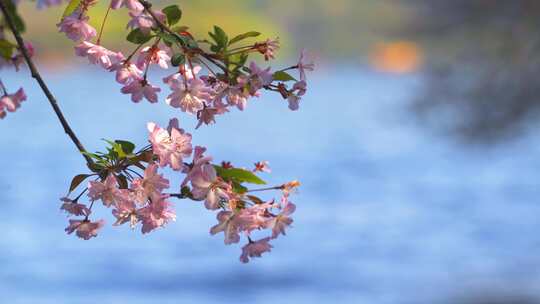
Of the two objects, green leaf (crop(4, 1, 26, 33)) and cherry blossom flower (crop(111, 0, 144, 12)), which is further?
green leaf (crop(4, 1, 26, 33))

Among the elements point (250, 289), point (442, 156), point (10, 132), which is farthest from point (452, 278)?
point (10, 132)

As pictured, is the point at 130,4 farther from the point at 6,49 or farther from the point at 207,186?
the point at 6,49

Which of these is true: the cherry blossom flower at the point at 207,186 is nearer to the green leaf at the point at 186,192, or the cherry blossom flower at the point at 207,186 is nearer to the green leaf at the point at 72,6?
the green leaf at the point at 186,192

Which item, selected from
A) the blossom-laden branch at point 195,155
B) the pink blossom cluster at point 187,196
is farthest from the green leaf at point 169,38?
the pink blossom cluster at point 187,196

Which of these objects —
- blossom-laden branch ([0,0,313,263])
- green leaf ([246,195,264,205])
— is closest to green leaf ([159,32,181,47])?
blossom-laden branch ([0,0,313,263])

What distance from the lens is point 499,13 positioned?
8352 millimetres

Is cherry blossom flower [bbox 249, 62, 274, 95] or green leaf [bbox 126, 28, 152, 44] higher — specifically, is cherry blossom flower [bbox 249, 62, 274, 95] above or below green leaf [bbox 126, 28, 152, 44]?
below

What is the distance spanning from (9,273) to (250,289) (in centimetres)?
349

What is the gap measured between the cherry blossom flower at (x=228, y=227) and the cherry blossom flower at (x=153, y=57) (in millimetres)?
242

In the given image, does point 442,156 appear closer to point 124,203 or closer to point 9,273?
point 9,273

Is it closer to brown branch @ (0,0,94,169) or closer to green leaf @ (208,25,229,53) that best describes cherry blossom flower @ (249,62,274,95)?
green leaf @ (208,25,229,53)

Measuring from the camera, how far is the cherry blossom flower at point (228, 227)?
1.22 m

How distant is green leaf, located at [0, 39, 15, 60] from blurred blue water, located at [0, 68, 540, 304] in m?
9.13

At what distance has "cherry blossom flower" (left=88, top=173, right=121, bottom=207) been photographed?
1258 mm
